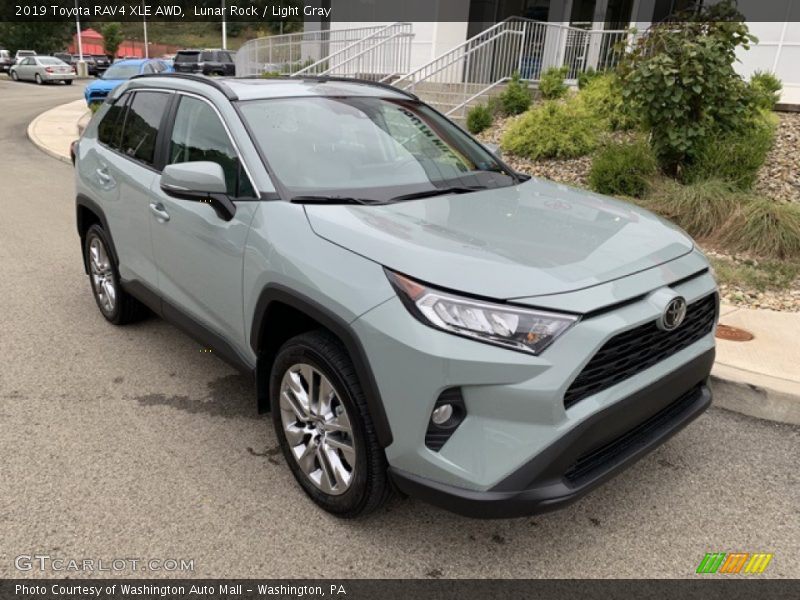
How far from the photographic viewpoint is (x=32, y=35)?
2450 inches

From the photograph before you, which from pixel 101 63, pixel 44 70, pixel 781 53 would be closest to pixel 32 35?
pixel 101 63

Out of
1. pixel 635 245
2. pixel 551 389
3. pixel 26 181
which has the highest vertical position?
pixel 635 245

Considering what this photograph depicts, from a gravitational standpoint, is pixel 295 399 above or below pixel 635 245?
below

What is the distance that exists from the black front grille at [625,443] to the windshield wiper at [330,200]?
1.40 meters

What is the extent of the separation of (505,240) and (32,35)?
241 feet

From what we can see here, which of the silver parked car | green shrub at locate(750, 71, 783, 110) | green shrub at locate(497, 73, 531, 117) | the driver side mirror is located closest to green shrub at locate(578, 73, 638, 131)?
green shrub at locate(497, 73, 531, 117)

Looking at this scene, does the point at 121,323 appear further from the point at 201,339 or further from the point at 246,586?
the point at 246,586

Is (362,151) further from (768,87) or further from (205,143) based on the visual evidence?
(768,87)

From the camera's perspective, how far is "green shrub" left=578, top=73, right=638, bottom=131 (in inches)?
353

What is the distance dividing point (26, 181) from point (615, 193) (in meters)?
9.02

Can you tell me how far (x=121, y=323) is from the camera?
4.79 m

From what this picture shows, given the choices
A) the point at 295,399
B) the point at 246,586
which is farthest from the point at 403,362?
the point at 246,586

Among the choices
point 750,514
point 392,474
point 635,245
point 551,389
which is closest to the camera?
point 551,389

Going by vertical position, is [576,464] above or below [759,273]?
above
